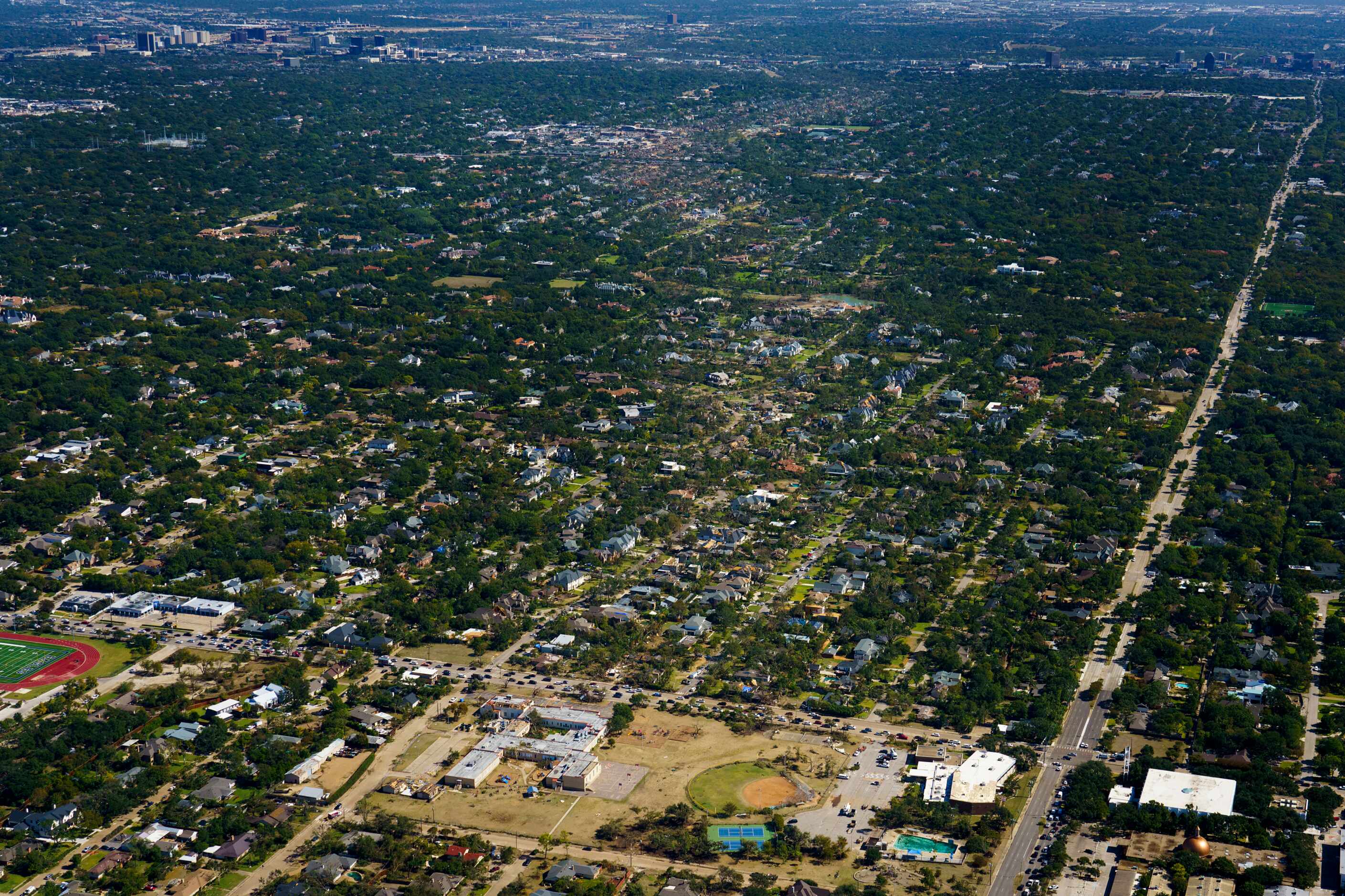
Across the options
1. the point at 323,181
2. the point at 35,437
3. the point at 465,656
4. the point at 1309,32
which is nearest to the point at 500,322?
the point at 35,437

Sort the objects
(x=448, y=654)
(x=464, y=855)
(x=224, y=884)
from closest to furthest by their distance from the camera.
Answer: (x=224, y=884) < (x=464, y=855) < (x=448, y=654)

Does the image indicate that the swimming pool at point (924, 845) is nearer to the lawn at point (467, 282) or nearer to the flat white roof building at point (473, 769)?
the flat white roof building at point (473, 769)

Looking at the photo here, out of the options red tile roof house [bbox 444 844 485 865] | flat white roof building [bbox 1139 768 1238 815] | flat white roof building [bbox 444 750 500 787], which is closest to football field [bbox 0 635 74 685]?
flat white roof building [bbox 444 750 500 787]

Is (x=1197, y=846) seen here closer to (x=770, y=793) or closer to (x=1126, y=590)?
(x=770, y=793)

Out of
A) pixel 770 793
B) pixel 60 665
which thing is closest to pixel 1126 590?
pixel 770 793

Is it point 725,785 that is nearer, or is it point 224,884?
point 224,884

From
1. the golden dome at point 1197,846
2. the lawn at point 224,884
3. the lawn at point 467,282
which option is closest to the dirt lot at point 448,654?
the lawn at point 224,884
